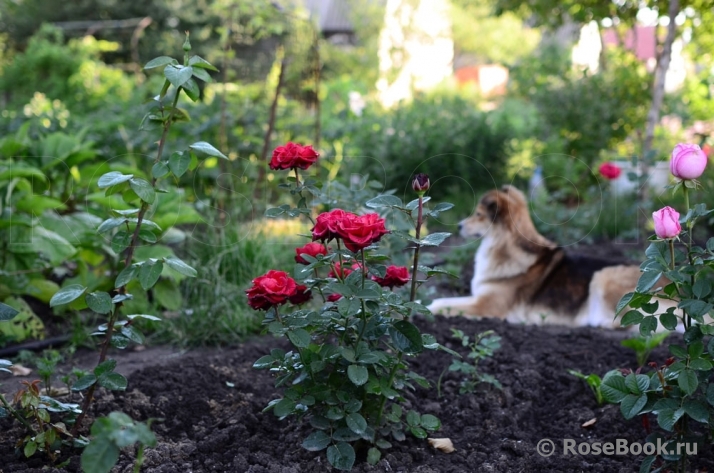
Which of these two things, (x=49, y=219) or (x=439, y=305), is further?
(x=439, y=305)

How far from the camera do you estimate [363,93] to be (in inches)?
449

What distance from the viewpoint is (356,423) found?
A: 2.11 meters

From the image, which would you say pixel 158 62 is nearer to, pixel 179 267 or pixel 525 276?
pixel 179 267

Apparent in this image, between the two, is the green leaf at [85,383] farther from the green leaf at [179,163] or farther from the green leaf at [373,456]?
the green leaf at [373,456]

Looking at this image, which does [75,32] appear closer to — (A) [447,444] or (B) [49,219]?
(B) [49,219]

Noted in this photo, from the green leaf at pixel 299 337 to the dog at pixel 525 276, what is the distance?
249cm

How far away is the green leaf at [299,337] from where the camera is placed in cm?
206

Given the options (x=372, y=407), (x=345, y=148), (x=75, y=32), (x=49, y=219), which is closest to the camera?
(x=372, y=407)

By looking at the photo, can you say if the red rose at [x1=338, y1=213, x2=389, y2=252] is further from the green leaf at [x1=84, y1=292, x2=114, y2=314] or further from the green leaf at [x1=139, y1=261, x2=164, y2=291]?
the green leaf at [x1=84, y1=292, x2=114, y2=314]

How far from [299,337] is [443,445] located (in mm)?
739

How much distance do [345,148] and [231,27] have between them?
1977 mm

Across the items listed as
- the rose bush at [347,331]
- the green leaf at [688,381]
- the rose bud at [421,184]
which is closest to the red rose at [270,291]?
the rose bush at [347,331]

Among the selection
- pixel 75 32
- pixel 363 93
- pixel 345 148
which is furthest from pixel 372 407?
pixel 75 32

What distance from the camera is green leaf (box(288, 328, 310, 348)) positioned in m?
2.06
